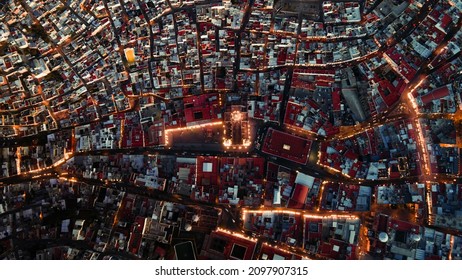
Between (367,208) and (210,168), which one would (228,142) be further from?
(367,208)

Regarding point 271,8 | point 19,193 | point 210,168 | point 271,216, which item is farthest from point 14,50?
point 271,216

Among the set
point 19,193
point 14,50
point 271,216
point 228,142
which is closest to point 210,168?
point 228,142

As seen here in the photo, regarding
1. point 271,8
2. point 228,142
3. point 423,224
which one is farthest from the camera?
point 271,8

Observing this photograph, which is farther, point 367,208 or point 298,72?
point 298,72

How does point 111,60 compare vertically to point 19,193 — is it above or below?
above

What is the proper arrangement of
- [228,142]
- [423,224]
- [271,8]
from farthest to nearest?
[271,8] → [228,142] → [423,224]
